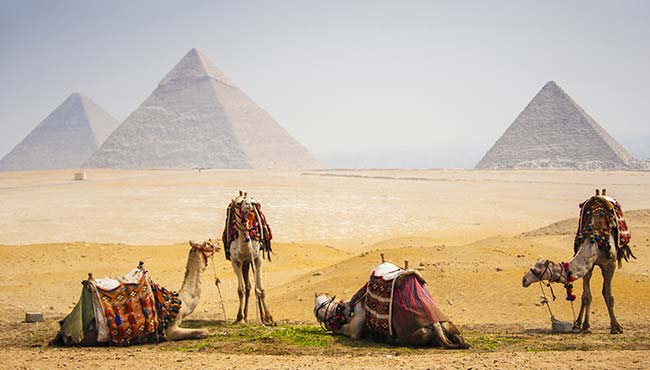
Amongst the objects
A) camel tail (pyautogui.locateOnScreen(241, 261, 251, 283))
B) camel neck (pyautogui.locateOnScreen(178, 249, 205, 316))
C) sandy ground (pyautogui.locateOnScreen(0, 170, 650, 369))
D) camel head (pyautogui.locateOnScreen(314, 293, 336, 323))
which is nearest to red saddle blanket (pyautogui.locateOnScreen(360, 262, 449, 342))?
sandy ground (pyautogui.locateOnScreen(0, 170, 650, 369))

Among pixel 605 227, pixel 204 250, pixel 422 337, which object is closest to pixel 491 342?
pixel 422 337

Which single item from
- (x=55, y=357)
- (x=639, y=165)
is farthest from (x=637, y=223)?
(x=639, y=165)

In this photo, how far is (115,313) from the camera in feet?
24.3

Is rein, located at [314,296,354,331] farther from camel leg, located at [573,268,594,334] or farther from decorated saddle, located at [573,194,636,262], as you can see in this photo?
decorated saddle, located at [573,194,636,262]

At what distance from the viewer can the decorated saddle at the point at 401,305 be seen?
7160 millimetres

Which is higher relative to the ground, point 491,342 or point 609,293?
point 609,293

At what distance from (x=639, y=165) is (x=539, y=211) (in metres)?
115

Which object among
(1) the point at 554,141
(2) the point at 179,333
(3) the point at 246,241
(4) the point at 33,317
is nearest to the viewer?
(2) the point at 179,333

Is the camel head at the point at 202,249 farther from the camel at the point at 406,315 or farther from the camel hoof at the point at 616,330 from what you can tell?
the camel hoof at the point at 616,330

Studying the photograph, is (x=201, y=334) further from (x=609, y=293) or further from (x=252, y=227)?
(x=609, y=293)

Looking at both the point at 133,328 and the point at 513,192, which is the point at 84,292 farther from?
the point at 513,192

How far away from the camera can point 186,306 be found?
8.09 m

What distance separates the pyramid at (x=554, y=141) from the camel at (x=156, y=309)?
148 metres

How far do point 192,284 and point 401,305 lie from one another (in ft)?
8.71
